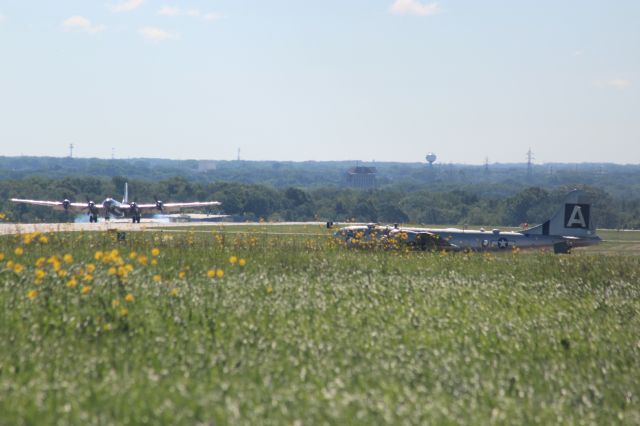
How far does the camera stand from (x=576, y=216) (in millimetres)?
58156

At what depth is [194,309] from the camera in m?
22.2

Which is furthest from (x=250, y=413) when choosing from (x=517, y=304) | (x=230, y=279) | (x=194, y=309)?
(x=517, y=304)

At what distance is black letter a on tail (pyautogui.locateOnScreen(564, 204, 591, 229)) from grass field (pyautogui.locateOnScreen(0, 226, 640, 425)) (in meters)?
28.2

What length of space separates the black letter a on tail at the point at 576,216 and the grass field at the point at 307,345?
28.2 meters

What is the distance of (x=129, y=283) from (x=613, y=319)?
1326 cm

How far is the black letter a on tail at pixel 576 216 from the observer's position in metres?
57.9

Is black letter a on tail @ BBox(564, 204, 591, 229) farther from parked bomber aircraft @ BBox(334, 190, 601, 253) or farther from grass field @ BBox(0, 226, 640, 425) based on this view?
grass field @ BBox(0, 226, 640, 425)

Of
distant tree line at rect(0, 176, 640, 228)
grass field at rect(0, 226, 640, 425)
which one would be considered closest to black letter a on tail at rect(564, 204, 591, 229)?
grass field at rect(0, 226, 640, 425)

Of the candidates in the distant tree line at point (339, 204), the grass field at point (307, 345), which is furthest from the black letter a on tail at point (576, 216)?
the distant tree line at point (339, 204)

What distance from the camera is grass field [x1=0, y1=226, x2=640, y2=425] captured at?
15047mm

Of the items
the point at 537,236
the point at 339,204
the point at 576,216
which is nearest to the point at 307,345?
the point at 537,236

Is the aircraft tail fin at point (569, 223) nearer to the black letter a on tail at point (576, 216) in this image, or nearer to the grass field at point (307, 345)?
the black letter a on tail at point (576, 216)

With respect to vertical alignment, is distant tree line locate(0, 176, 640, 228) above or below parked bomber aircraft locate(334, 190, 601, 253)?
below

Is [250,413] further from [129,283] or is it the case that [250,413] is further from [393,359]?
[129,283]
